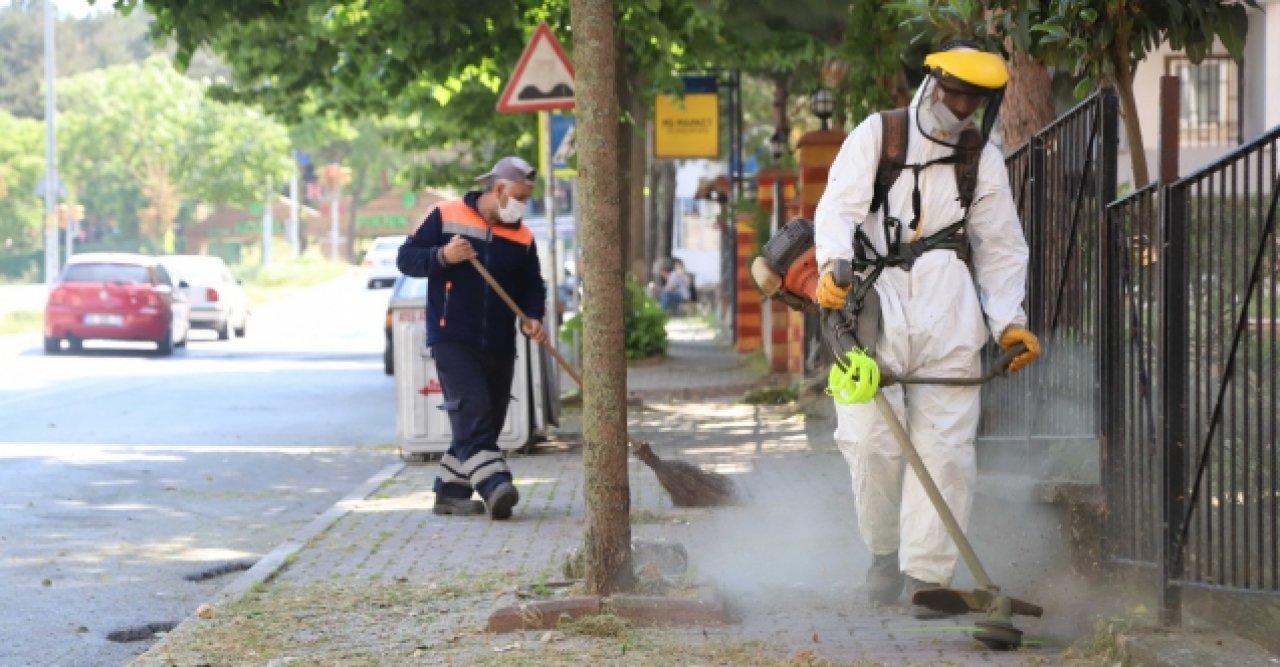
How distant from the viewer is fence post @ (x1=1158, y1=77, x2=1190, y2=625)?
584 centimetres

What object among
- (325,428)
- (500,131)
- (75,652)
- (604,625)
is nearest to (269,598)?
(75,652)

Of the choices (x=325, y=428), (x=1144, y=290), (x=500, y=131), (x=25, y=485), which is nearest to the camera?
(x=1144, y=290)

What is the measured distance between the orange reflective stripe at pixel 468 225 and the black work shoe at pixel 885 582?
397 cm

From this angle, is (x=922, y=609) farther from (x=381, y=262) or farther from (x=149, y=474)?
(x=381, y=262)

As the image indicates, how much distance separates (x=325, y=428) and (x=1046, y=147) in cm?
1032

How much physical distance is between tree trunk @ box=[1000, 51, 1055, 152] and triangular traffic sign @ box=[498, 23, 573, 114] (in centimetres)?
498

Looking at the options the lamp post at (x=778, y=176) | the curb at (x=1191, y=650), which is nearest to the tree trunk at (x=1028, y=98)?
the curb at (x=1191, y=650)

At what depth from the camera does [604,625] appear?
6.40 metres

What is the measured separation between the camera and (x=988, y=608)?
20.0 ft

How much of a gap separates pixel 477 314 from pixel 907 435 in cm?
398

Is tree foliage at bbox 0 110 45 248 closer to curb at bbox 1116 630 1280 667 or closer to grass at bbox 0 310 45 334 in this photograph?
grass at bbox 0 310 45 334

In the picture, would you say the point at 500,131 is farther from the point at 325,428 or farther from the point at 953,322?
the point at 953,322

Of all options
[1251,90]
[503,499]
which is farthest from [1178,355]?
[1251,90]

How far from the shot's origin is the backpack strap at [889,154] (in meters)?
6.55
